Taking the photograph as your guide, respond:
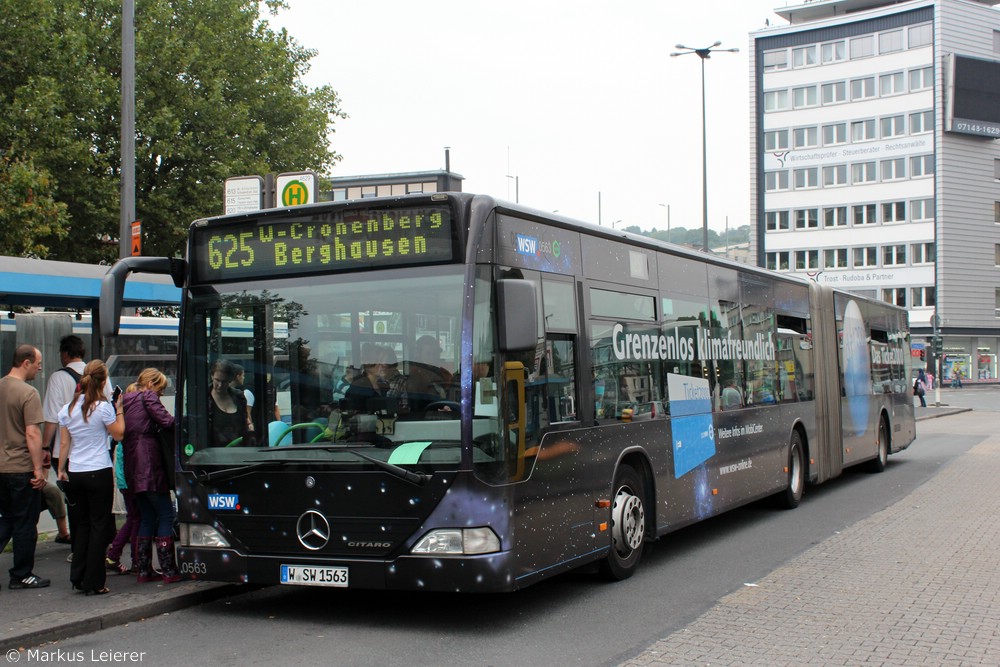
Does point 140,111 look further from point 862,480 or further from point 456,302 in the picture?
point 456,302

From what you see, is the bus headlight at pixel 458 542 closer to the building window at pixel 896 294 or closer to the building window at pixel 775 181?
the building window at pixel 896 294

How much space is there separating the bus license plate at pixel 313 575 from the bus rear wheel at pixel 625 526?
2429 millimetres

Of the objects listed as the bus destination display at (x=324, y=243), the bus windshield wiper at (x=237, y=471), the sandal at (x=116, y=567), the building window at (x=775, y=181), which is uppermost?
the building window at (x=775, y=181)

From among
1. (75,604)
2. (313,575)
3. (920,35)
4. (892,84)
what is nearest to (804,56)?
(892,84)

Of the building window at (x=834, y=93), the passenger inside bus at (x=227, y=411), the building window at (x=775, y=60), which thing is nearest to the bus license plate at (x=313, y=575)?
the passenger inside bus at (x=227, y=411)

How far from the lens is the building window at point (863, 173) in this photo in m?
78.5

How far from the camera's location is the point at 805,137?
80.8m

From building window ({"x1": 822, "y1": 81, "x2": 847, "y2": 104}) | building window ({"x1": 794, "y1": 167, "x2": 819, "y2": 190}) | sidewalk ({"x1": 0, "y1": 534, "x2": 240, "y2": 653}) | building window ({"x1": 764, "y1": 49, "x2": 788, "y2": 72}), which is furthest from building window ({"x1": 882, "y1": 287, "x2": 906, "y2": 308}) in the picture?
sidewalk ({"x1": 0, "y1": 534, "x2": 240, "y2": 653})

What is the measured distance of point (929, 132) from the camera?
249ft

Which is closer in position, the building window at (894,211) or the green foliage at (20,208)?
the green foliage at (20,208)

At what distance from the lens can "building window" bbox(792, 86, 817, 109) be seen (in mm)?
80375

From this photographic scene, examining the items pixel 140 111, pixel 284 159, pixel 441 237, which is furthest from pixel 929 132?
pixel 441 237

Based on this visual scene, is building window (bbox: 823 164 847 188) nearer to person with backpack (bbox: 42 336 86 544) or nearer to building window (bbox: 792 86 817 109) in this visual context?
building window (bbox: 792 86 817 109)

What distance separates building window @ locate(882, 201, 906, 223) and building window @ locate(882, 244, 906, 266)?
1.96m
